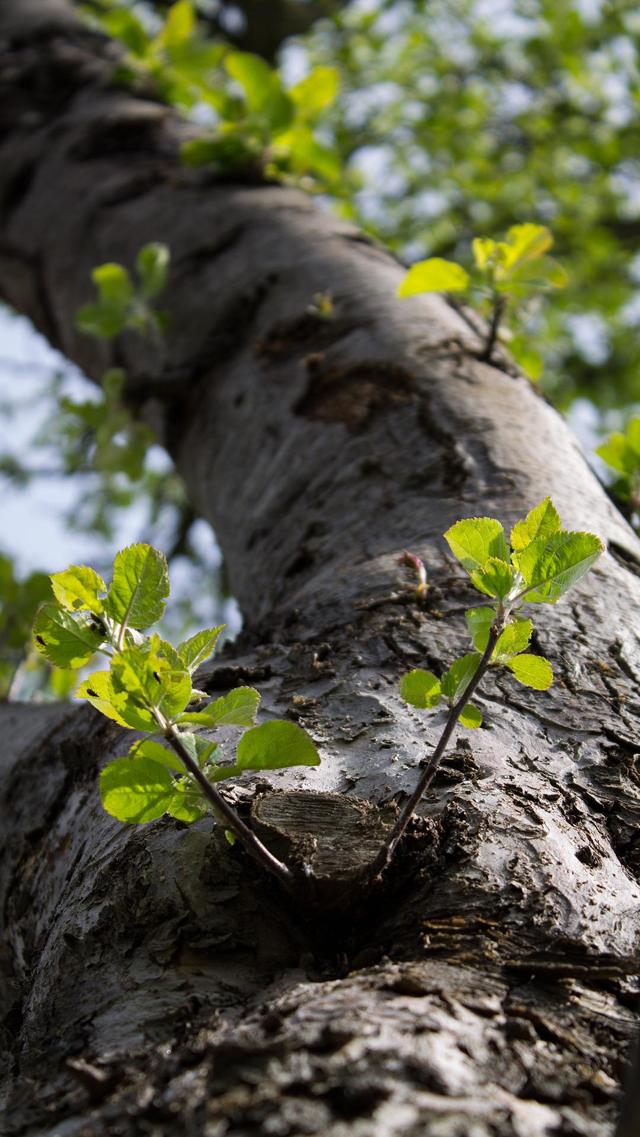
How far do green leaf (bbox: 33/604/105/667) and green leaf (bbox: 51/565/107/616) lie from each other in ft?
0.04

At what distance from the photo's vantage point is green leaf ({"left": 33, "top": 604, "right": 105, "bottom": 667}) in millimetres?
867

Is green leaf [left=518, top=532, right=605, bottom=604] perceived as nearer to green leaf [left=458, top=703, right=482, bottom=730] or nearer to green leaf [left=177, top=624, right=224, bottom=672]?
green leaf [left=458, top=703, right=482, bottom=730]

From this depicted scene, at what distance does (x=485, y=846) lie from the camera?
818mm

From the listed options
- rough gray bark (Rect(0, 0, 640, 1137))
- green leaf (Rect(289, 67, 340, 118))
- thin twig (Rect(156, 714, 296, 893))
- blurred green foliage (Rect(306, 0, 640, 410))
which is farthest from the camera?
blurred green foliage (Rect(306, 0, 640, 410))

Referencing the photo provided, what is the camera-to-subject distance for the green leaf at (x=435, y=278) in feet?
4.83

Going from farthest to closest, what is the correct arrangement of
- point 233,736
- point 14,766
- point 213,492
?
point 213,492
point 14,766
point 233,736

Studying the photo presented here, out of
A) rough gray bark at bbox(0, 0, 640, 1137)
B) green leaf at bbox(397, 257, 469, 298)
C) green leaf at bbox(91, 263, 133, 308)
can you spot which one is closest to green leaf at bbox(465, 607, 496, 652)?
rough gray bark at bbox(0, 0, 640, 1137)

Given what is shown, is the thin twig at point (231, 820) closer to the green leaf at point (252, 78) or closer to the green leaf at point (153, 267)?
the green leaf at point (153, 267)

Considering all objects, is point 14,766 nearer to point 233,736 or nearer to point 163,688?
point 233,736

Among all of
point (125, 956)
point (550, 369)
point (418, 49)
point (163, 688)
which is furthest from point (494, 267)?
point (418, 49)

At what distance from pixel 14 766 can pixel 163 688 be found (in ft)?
2.33

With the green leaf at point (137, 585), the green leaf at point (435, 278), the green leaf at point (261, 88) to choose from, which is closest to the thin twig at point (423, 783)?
the green leaf at point (137, 585)

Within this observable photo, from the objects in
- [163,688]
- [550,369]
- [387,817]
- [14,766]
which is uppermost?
[163,688]

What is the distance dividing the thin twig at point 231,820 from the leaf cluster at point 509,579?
206mm
